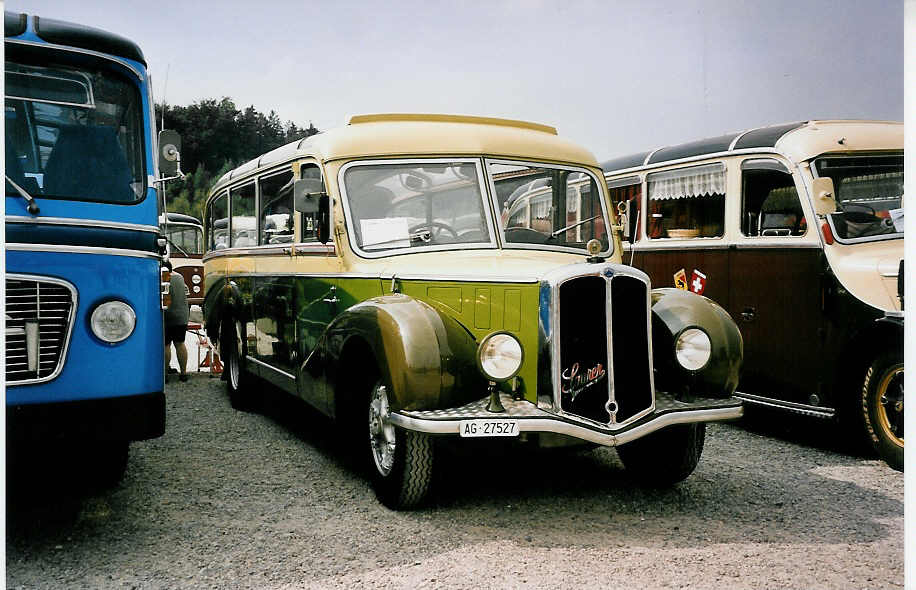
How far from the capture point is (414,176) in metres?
4.95

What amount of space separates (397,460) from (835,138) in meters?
3.60

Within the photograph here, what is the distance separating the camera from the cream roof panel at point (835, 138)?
5.55 meters

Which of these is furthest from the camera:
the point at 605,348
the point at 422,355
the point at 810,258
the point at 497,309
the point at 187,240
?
the point at 187,240

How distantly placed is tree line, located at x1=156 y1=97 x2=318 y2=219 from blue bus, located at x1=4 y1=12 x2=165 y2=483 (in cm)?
44

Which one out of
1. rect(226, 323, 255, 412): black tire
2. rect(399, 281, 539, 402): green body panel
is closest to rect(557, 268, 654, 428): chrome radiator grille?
rect(399, 281, 539, 402): green body panel

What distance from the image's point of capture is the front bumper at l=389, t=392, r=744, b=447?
3781 millimetres

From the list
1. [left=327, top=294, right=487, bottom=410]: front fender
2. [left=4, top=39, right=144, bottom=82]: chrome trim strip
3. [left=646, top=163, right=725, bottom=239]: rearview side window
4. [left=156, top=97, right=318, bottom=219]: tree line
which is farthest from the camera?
[left=646, top=163, right=725, bottom=239]: rearview side window

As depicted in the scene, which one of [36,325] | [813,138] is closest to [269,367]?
[36,325]

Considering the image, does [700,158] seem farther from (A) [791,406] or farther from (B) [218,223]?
(B) [218,223]

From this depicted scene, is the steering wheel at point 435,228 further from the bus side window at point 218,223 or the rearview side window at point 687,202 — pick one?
the bus side window at point 218,223

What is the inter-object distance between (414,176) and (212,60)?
4.06ft

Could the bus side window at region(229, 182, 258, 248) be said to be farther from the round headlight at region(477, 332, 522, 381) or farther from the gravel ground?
the round headlight at region(477, 332, 522, 381)

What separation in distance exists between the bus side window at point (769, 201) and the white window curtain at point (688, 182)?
0.26 m

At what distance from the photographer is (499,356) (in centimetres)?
383
